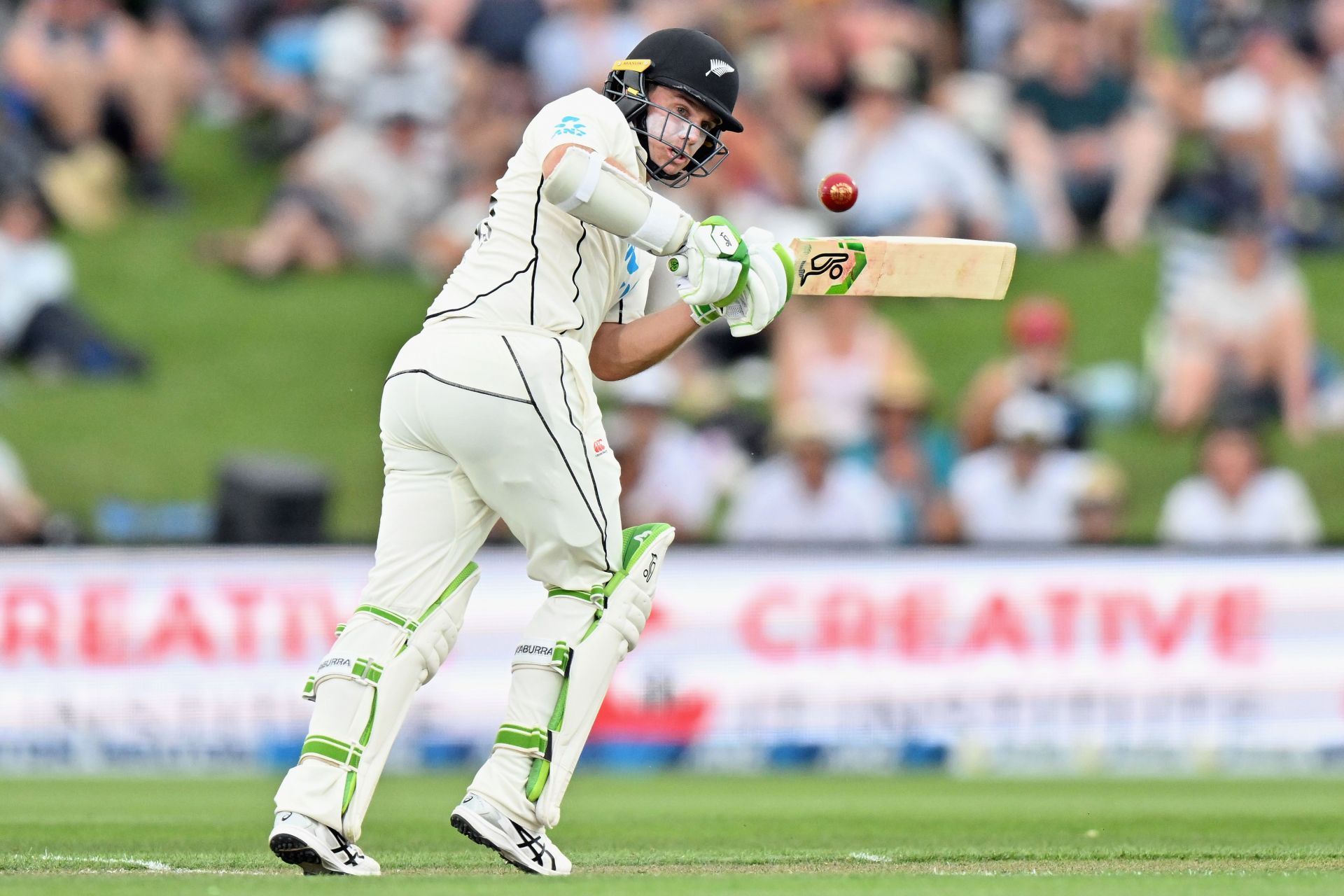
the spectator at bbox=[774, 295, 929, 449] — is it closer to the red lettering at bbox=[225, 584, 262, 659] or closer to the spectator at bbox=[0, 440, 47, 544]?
the red lettering at bbox=[225, 584, 262, 659]

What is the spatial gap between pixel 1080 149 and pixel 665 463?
3.71 metres

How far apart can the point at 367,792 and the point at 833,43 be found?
8.72m

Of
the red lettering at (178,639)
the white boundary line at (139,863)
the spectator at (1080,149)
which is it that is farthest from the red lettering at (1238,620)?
the white boundary line at (139,863)

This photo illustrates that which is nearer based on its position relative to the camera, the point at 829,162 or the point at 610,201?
the point at 610,201

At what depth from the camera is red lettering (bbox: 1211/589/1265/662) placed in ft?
31.6

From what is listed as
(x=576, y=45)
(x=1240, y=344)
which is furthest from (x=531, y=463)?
(x=576, y=45)

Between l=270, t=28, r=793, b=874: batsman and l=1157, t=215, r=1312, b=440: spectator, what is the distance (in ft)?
23.2

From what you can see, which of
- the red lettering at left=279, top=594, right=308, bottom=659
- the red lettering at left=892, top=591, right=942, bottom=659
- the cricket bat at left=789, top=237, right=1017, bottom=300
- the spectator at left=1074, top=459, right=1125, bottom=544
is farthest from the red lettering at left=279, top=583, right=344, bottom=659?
the cricket bat at left=789, top=237, right=1017, bottom=300

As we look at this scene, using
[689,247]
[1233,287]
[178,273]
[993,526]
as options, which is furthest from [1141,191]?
[689,247]

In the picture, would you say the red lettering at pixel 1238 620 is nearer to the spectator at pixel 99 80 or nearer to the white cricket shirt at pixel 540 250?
the white cricket shirt at pixel 540 250

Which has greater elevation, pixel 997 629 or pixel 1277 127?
pixel 1277 127

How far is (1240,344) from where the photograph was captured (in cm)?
1162

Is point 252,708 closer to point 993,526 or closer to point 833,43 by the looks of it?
point 993,526

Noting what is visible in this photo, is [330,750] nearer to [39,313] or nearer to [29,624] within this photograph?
[29,624]
